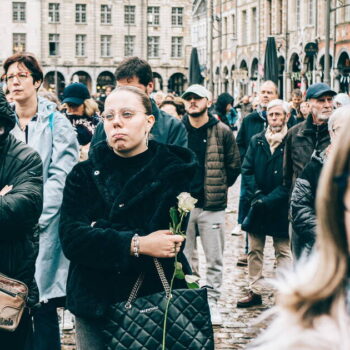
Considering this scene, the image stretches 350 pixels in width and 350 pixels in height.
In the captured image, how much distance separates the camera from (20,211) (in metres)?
3.81

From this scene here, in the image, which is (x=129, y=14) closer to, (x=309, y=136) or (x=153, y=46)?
(x=153, y=46)

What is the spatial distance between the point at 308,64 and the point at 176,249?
37.9 meters

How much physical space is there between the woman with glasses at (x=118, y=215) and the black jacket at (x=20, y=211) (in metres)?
0.32

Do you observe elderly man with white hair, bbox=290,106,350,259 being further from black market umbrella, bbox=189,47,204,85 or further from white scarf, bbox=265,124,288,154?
black market umbrella, bbox=189,47,204,85

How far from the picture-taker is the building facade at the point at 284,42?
3497 centimetres

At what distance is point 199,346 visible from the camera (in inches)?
133

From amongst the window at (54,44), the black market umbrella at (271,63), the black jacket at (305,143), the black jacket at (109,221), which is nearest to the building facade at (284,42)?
the black market umbrella at (271,63)

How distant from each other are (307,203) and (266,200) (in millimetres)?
2513

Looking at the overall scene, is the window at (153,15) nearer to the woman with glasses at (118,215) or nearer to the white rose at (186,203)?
the woman with glasses at (118,215)

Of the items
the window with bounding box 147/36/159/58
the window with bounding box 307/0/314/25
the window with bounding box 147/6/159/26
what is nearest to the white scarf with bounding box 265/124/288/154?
the window with bounding box 307/0/314/25

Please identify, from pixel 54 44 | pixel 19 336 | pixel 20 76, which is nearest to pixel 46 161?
pixel 20 76

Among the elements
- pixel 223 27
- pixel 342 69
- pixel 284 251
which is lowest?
pixel 284 251

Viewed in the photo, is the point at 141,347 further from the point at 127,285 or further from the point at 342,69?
the point at 342,69

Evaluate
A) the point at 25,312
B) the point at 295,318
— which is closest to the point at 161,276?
the point at 25,312
